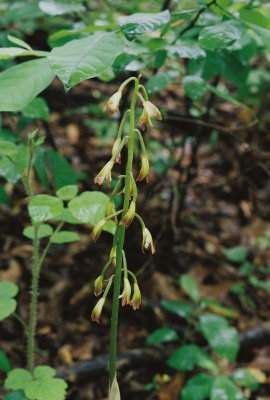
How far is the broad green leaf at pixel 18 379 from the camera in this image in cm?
A: 133

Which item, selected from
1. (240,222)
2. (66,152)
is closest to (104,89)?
(66,152)

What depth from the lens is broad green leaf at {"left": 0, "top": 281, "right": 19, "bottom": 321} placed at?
1.30m

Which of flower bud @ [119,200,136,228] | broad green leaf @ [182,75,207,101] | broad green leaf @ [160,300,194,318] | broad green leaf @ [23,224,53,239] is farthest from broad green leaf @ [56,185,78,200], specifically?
broad green leaf @ [160,300,194,318]

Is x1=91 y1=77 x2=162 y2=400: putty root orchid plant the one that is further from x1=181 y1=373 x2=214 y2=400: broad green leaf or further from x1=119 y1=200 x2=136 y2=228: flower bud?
x1=181 y1=373 x2=214 y2=400: broad green leaf

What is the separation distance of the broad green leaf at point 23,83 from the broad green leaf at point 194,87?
631 millimetres

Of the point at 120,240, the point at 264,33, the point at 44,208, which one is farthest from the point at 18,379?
the point at 264,33

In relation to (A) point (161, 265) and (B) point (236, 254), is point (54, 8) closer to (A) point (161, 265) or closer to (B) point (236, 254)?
(A) point (161, 265)

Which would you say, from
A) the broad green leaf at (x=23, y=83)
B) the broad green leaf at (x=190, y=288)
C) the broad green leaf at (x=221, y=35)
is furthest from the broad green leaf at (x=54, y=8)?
the broad green leaf at (x=190, y=288)

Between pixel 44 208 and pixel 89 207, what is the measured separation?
0.14 meters

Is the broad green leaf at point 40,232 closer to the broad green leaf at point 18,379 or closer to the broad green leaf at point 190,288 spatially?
the broad green leaf at point 18,379

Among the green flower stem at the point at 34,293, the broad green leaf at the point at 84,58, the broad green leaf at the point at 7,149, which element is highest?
the broad green leaf at the point at 84,58

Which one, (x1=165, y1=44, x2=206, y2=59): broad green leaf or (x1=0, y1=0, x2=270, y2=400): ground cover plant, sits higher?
(x1=165, y1=44, x2=206, y2=59): broad green leaf

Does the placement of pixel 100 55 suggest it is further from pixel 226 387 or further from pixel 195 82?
pixel 226 387

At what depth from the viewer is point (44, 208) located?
1.15 m
